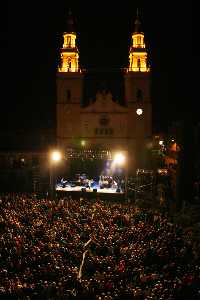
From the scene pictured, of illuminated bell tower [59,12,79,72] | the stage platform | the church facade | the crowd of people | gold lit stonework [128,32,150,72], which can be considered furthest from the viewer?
the church facade

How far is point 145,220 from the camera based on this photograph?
64.0ft

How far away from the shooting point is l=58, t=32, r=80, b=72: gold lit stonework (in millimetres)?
38438

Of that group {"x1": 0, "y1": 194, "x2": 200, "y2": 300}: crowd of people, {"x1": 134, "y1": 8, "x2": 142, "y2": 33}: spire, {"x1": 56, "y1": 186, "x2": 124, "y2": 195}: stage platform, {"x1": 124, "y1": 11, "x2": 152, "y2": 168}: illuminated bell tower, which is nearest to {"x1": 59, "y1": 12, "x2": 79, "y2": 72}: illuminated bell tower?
{"x1": 124, "y1": 11, "x2": 152, "y2": 168}: illuminated bell tower

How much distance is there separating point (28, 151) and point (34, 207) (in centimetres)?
1732

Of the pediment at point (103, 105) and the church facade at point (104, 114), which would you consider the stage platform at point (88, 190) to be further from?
the pediment at point (103, 105)

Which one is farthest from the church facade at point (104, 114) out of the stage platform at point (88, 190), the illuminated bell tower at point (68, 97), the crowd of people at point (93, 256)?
the crowd of people at point (93, 256)

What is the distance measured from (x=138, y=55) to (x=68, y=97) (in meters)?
7.29

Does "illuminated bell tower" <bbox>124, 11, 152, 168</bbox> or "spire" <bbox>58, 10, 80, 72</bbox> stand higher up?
"spire" <bbox>58, 10, 80, 72</bbox>

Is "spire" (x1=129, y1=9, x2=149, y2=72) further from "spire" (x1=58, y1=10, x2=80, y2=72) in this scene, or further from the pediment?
"spire" (x1=58, y1=10, x2=80, y2=72)

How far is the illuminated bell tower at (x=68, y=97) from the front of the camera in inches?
1550

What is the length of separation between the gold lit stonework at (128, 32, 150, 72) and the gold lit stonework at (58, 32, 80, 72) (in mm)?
4868

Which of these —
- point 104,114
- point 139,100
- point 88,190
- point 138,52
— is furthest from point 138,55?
point 88,190

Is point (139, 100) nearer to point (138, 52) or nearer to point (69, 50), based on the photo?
point (138, 52)

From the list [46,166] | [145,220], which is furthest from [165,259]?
[46,166]
